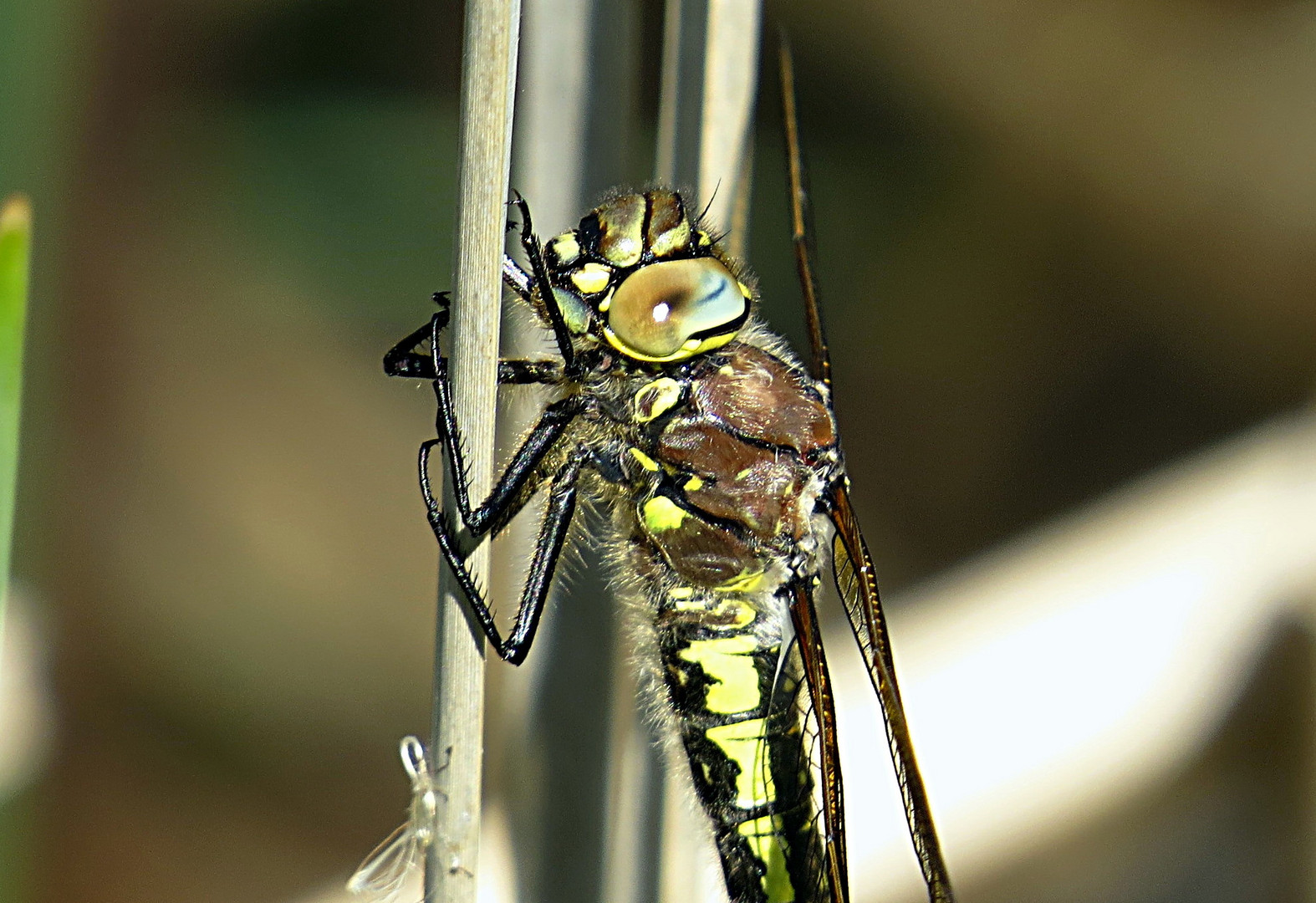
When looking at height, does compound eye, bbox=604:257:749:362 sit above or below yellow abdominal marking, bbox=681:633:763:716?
above

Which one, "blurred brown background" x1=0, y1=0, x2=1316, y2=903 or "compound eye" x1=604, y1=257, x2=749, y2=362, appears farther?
"blurred brown background" x1=0, y1=0, x2=1316, y2=903

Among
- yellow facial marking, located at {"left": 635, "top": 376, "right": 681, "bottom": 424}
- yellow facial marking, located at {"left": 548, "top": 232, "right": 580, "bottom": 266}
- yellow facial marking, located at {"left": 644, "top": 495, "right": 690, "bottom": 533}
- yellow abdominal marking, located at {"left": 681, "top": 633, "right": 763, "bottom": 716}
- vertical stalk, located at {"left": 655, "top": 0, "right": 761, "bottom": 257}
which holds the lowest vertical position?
yellow abdominal marking, located at {"left": 681, "top": 633, "right": 763, "bottom": 716}

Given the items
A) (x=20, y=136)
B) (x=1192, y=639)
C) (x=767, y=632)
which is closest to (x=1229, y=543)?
(x=1192, y=639)

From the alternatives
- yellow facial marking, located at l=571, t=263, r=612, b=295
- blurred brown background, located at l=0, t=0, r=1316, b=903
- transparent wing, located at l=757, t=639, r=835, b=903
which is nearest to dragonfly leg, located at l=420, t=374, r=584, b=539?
yellow facial marking, located at l=571, t=263, r=612, b=295

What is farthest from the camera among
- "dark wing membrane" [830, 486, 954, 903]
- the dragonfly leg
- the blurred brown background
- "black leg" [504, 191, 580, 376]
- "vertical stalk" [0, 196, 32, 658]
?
the blurred brown background

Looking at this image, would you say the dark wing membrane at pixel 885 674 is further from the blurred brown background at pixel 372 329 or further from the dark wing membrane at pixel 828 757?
the blurred brown background at pixel 372 329

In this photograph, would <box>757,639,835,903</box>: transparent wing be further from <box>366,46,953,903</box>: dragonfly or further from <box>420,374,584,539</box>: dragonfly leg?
<box>420,374,584,539</box>: dragonfly leg

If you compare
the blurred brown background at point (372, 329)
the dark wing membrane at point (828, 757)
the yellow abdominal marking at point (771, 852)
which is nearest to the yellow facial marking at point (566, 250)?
the dark wing membrane at point (828, 757)

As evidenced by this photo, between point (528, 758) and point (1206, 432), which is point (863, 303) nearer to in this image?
point (1206, 432)
